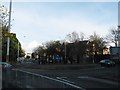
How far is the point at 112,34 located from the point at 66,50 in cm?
2046

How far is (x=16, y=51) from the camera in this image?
109 metres

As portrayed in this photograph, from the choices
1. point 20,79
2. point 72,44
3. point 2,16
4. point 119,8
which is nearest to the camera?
point 20,79

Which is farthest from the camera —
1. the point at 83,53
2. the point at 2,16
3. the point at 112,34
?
the point at 83,53

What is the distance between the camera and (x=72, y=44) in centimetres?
9969

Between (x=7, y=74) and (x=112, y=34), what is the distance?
70.5 m

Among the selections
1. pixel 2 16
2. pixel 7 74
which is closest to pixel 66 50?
pixel 2 16

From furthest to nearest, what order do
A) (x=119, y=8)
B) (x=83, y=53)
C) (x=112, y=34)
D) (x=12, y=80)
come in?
(x=83, y=53) → (x=112, y=34) → (x=119, y=8) → (x=12, y=80)

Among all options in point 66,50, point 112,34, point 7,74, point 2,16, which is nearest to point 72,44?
point 66,50

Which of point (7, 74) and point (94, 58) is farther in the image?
point (94, 58)

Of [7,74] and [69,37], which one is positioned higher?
[69,37]

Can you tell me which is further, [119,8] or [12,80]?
[119,8]

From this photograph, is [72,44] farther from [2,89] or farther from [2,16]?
[2,89]

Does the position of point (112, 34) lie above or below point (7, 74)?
above

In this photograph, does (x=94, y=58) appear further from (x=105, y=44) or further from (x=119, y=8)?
(x=119, y=8)
